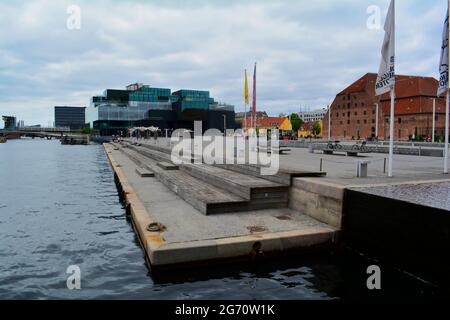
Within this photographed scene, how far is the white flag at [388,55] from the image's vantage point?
1225cm

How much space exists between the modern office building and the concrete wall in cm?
11119

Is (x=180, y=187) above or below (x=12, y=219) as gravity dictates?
above

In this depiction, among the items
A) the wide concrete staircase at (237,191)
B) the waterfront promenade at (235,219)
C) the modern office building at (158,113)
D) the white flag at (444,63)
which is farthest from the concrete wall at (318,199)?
the modern office building at (158,113)

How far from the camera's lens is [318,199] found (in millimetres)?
10242

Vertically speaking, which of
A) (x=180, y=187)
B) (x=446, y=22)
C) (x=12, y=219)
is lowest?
(x=12, y=219)

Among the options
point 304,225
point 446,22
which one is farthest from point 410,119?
point 304,225

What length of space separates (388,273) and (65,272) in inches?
263

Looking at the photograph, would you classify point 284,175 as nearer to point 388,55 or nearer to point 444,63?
point 388,55

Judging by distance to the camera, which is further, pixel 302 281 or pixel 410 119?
pixel 410 119

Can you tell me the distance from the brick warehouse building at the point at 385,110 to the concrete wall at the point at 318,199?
7782 cm

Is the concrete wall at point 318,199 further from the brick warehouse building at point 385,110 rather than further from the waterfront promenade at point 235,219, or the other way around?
the brick warehouse building at point 385,110

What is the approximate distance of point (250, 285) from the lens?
7.22m
